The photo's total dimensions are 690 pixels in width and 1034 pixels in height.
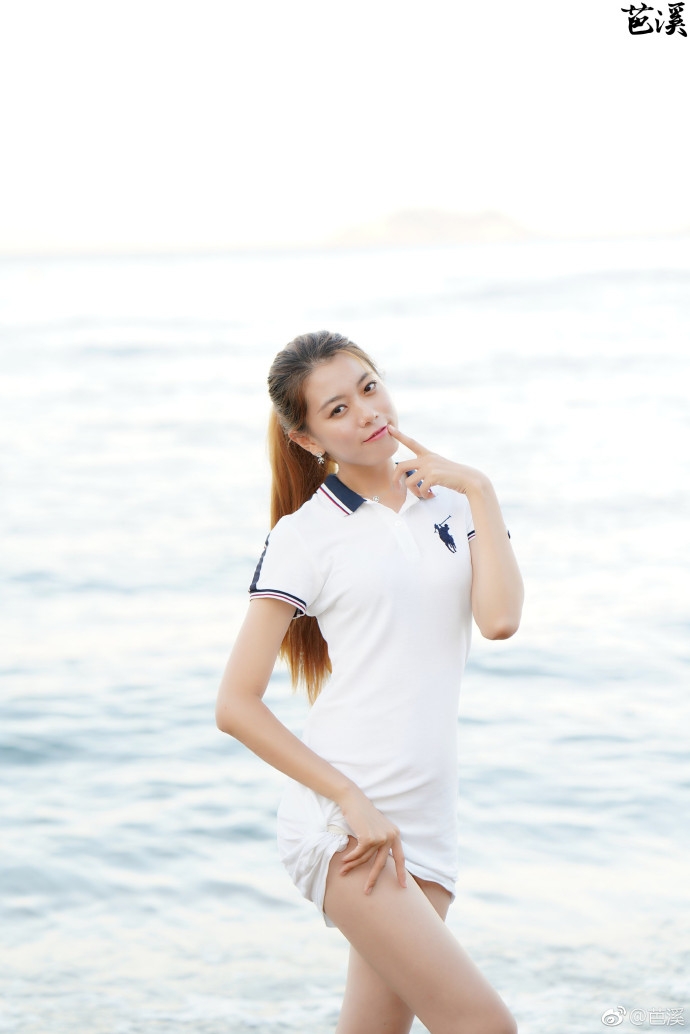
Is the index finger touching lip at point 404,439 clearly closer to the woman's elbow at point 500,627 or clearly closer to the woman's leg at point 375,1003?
the woman's elbow at point 500,627

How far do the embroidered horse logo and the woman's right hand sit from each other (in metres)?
0.46

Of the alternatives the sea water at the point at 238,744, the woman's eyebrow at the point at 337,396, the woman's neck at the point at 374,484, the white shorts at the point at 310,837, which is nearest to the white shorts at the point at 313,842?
the white shorts at the point at 310,837

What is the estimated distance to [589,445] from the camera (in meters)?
14.5

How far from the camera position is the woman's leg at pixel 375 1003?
2.24 m

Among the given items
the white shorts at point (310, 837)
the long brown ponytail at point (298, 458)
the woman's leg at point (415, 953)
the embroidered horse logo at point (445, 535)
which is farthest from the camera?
Answer: the long brown ponytail at point (298, 458)

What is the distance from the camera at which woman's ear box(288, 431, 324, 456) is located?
2.41m

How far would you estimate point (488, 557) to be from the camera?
2.18 metres

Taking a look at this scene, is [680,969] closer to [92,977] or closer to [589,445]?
[92,977]

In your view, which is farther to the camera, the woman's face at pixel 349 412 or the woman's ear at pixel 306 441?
the woman's ear at pixel 306 441

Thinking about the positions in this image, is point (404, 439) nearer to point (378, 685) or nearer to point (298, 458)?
point (298, 458)

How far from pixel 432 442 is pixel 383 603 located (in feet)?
41.9

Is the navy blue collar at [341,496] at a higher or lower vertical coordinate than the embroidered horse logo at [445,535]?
higher

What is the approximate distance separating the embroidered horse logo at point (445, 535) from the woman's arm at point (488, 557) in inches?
1.9

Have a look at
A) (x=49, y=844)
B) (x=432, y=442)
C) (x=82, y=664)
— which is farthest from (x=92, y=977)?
(x=432, y=442)
